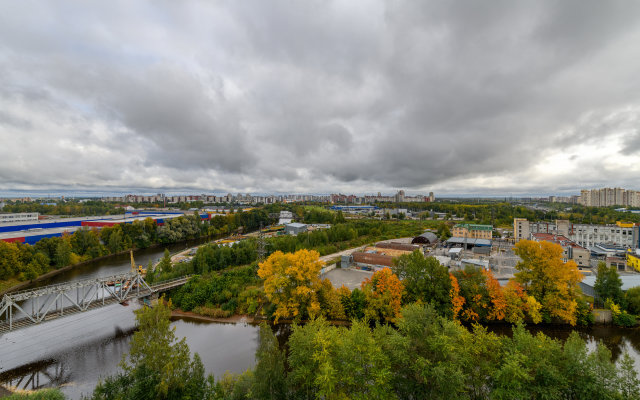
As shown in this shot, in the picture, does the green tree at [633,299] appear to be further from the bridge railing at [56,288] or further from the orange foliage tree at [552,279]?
the bridge railing at [56,288]

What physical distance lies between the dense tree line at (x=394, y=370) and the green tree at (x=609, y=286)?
9.94 m

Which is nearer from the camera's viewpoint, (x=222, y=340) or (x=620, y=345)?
(x=620, y=345)

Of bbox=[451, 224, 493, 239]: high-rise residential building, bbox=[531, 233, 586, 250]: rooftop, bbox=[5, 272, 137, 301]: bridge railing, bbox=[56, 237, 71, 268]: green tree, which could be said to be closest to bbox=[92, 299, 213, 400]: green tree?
bbox=[5, 272, 137, 301]: bridge railing

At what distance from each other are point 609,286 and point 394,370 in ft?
46.4

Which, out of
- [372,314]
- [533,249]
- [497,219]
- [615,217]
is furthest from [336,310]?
[615,217]

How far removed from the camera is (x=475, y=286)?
11797 mm

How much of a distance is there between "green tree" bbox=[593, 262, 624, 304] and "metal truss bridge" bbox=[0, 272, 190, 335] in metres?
22.6

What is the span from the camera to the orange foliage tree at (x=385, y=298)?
11430mm

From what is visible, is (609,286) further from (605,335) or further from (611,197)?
(611,197)

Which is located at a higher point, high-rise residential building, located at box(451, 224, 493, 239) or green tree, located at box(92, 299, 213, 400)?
green tree, located at box(92, 299, 213, 400)

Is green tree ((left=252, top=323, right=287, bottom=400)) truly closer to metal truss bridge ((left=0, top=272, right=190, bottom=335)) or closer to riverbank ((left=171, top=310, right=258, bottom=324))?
riverbank ((left=171, top=310, right=258, bottom=324))

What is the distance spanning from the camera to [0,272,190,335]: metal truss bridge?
9.91 metres

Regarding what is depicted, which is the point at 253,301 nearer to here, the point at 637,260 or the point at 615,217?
the point at 637,260

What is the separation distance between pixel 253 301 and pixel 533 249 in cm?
1417
